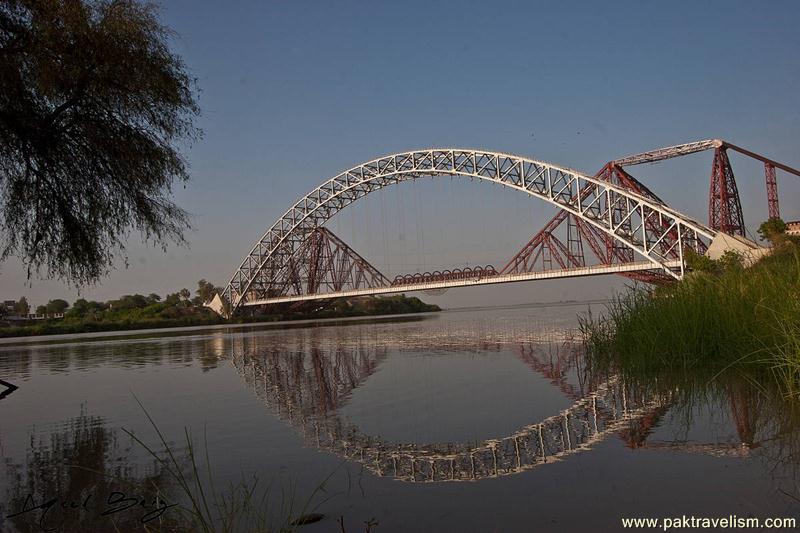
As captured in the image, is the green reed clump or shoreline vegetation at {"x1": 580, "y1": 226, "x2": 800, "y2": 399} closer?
shoreline vegetation at {"x1": 580, "y1": 226, "x2": 800, "y2": 399}

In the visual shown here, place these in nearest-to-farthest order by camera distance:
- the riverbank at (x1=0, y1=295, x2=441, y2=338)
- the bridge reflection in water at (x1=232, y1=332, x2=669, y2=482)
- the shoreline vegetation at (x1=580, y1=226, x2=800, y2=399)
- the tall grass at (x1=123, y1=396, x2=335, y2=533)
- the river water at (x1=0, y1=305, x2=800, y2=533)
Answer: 1. the tall grass at (x1=123, y1=396, x2=335, y2=533)
2. the river water at (x1=0, y1=305, x2=800, y2=533)
3. the bridge reflection in water at (x1=232, y1=332, x2=669, y2=482)
4. the shoreline vegetation at (x1=580, y1=226, x2=800, y2=399)
5. the riverbank at (x1=0, y1=295, x2=441, y2=338)

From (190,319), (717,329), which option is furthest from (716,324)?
(190,319)

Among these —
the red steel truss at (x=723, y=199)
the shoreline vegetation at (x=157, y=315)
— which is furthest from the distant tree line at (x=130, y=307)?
the red steel truss at (x=723, y=199)

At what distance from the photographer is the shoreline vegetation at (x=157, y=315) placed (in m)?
61.2

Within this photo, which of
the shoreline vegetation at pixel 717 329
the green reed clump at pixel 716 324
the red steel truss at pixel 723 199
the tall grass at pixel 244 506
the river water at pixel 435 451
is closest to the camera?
the tall grass at pixel 244 506

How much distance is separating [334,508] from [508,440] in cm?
176

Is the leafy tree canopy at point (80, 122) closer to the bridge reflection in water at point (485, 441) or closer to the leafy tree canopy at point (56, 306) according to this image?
the bridge reflection in water at point (485, 441)

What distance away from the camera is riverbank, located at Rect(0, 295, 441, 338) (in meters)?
59.7

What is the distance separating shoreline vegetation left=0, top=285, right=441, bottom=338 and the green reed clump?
199 feet

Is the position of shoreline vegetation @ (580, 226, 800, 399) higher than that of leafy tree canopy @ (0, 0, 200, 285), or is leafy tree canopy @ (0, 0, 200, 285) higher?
leafy tree canopy @ (0, 0, 200, 285)

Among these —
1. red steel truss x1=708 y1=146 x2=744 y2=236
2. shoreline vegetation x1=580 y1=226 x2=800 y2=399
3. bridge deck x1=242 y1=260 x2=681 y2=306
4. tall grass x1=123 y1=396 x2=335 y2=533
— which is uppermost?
red steel truss x1=708 y1=146 x2=744 y2=236

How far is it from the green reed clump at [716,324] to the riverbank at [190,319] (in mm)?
59445

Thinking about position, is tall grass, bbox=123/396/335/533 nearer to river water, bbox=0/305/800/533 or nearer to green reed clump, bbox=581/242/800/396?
river water, bbox=0/305/800/533

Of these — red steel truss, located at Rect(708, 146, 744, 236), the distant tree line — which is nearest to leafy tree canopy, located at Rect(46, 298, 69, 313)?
the distant tree line
